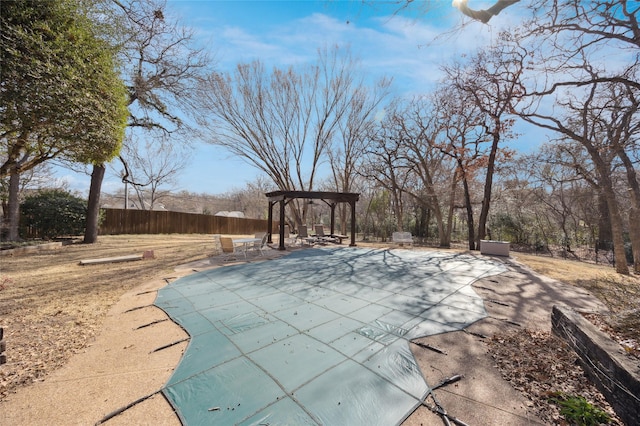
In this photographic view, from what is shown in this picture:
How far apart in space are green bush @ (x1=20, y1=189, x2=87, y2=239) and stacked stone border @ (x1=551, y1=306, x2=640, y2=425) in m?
15.7

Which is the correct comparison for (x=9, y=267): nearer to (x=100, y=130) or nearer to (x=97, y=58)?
(x=100, y=130)

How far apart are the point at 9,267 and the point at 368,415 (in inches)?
345

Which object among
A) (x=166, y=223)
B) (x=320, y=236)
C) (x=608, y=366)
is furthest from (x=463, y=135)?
(x=166, y=223)

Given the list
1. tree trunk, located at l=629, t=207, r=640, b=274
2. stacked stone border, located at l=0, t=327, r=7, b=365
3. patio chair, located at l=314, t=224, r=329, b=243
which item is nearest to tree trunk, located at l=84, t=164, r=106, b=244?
patio chair, located at l=314, t=224, r=329, b=243

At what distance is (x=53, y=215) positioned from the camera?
10594 millimetres

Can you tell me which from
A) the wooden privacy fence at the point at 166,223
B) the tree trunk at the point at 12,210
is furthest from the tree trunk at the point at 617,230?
the wooden privacy fence at the point at 166,223

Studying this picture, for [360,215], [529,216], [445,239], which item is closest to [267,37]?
[445,239]

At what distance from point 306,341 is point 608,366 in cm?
259

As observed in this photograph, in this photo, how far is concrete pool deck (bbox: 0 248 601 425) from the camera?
186cm

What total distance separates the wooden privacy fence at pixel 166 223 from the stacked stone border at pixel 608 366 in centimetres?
1728

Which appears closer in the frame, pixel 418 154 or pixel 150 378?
pixel 150 378

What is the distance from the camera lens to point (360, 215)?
97.6 ft

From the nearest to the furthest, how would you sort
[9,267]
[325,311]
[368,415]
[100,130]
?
[368,415] < [325,311] < [100,130] < [9,267]

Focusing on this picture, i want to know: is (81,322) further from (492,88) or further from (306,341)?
(492,88)
